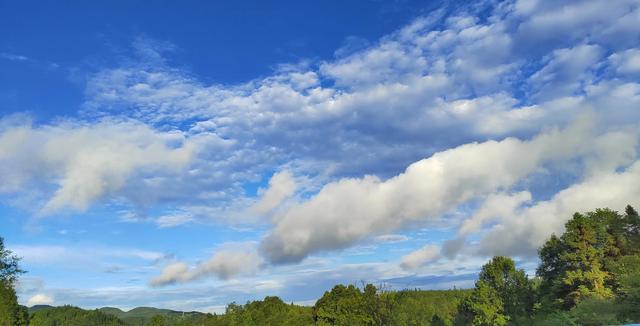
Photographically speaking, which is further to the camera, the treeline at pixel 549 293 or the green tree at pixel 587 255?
the green tree at pixel 587 255

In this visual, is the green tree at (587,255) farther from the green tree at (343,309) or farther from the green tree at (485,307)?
the green tree at (343,309)

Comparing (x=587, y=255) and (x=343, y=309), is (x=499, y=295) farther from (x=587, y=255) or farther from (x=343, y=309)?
(x=343, y=309)

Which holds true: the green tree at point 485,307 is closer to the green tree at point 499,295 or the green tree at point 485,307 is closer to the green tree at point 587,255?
the green tree at point 499,295

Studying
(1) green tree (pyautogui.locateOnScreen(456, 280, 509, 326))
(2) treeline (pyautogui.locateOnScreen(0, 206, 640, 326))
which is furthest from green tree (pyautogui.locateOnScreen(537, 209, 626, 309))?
(1) green tree (pyautogui.locateOnScreen(456, 280, 509, 326))

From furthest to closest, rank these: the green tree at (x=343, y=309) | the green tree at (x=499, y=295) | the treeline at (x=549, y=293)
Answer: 1. the green tree at (x=343, y=309)
2. the green tree at (x=499, y=295)
3. the treeline at (x=549, y=293)

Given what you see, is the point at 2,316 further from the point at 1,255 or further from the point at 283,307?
the point at 283,307

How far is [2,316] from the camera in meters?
97.0

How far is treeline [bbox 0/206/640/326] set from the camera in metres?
59.9

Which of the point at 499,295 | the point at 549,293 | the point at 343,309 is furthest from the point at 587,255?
the point at 343,309

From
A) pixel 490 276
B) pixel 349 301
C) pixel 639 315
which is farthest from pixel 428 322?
pixel 639 315

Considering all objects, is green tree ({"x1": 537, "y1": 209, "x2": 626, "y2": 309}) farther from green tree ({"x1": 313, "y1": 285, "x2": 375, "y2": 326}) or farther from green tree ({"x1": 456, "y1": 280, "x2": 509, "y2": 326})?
green tree ({"x1": 313, "y1": 285, "x2": 375, "y2": 326})

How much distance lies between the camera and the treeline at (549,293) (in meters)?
59.9

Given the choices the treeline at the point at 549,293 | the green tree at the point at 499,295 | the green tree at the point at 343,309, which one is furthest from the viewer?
the green tree at the point at 343,309

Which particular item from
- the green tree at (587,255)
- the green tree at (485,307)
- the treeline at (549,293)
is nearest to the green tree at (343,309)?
the treeline at (549,293)
